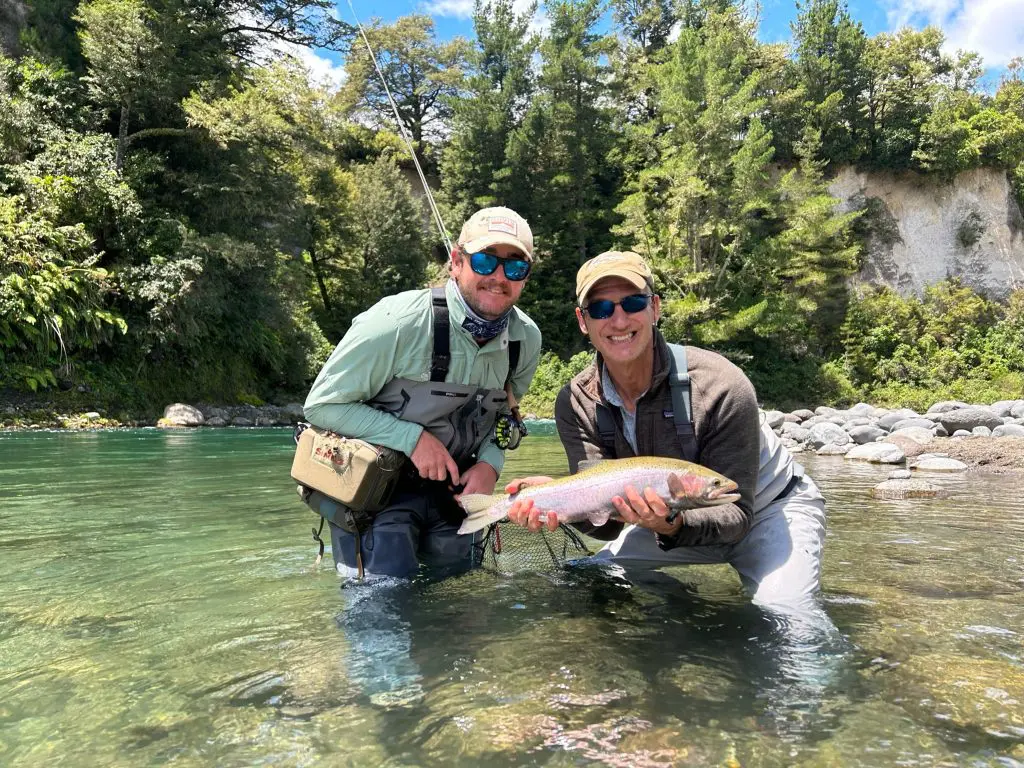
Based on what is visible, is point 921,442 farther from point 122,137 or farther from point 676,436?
point 122,137

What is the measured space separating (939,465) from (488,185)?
31.3 m

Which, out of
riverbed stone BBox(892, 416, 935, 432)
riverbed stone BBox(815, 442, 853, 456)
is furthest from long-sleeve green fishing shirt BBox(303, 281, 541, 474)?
riverbed stone BBox(892, 416, 935, 432)

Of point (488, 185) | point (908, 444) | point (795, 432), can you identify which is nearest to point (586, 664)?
point (908, 444)

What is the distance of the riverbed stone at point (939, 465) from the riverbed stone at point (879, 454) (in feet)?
3.36

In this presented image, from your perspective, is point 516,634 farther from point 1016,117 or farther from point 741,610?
point 1016,117

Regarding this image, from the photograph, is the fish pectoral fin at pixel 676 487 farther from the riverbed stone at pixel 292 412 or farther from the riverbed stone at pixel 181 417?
the riverbed stone at pixel 292 412

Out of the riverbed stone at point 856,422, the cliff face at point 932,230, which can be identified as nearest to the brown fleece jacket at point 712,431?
the riverbed stone at point 856,422

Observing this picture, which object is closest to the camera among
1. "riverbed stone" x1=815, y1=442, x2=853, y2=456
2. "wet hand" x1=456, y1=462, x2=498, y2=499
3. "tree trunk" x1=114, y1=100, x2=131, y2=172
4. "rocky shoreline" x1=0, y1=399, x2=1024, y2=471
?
"wet hand" x1=456, y1=462, x2=498, y2=499

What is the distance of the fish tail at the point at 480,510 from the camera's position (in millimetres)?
3381

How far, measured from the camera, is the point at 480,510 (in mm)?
3455

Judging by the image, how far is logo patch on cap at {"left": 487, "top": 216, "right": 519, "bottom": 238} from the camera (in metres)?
3.80

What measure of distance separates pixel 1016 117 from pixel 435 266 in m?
31.8

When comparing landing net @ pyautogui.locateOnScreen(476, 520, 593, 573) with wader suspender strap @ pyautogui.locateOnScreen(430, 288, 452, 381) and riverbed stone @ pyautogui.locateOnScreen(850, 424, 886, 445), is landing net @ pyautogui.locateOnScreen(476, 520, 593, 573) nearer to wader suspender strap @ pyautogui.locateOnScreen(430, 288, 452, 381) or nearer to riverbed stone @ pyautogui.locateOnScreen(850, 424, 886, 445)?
wader suspender strap @ pyautogui.locateOnScreen(430, 288, 452, 381)

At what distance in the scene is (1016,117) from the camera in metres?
36.9
